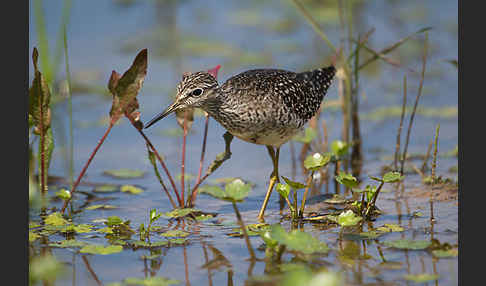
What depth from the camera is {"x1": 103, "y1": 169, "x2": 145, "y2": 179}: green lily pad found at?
8.09m

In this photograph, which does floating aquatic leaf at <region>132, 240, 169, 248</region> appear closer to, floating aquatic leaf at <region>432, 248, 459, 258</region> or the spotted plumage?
the spotted plumage

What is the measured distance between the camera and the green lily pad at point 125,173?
8086mm

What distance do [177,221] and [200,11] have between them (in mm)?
8469

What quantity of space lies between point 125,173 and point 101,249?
2.72 m

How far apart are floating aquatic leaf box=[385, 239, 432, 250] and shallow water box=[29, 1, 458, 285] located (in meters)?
0.06

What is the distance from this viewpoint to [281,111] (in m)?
6.95

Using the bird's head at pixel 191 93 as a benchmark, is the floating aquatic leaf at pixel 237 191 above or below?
below

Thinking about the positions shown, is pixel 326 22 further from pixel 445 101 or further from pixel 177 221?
pixel 177 221

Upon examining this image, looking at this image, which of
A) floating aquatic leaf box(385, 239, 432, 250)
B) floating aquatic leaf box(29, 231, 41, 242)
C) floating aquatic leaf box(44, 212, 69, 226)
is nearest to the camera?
floating aquatic leaf box(385, 239, 432, 250)

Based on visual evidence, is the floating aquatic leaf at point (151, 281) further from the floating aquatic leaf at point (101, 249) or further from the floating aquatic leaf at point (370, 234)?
the floating aquatic leaf at point (370, 234)

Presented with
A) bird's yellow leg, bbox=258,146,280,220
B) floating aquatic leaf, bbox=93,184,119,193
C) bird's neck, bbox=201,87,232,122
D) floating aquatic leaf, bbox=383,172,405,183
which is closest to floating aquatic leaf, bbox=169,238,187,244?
bird's yellow leg, bbox=258,146,280,220

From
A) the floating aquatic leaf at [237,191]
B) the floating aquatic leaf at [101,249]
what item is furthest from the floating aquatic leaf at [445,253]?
the floating aquatic leaf at [101,249]

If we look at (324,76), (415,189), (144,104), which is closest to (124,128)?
(144,104)

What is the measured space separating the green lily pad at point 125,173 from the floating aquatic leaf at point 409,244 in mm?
3650
